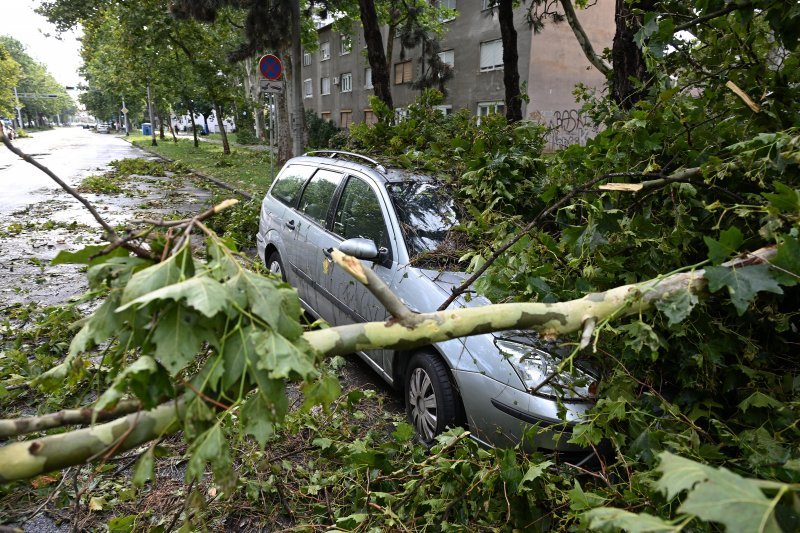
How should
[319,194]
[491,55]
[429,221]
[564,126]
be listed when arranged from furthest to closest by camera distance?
[491,55]
[564,126]
[319,194]
[429,221]

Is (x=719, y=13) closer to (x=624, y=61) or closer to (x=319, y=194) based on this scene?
(x=624, y=61)

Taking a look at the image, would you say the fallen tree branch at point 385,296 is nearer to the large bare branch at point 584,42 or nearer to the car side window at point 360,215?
the car side window at point 360,215

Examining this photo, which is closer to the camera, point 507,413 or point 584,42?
point 507,413

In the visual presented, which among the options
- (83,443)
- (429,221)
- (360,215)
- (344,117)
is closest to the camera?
(83,443)

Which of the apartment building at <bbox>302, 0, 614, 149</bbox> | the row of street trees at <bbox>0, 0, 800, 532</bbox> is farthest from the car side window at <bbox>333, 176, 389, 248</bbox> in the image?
the apartment building at <bbox>302, 0, 614, 149</bbox>

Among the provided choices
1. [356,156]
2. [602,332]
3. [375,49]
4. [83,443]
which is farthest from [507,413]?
[375,49]

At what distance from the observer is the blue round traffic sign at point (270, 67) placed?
11.1 metres

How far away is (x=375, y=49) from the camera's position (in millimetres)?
11383

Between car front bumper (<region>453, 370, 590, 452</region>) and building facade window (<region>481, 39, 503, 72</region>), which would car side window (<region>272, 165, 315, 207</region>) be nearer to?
car front bumper (<region>453, 370, 590, 452</region>)

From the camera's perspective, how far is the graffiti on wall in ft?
16.2

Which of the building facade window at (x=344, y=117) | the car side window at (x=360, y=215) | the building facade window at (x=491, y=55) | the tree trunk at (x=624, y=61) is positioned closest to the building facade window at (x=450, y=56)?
the building facade window at (x=491, y=55)

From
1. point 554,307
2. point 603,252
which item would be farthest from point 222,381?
point 603,252

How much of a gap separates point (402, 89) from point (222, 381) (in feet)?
96.1

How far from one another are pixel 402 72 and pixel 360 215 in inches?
1032
